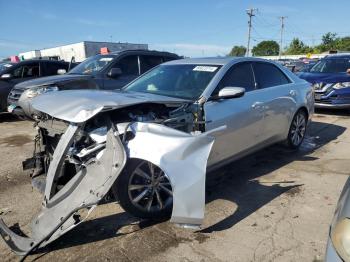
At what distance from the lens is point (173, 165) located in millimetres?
3311

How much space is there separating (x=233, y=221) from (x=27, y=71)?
944cm

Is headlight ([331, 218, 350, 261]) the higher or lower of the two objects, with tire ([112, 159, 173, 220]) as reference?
higher

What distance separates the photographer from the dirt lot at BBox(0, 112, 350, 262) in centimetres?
336

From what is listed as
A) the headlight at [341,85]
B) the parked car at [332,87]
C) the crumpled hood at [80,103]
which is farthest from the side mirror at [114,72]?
the headlight at [341,85]

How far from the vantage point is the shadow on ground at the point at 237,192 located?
3.68 metres

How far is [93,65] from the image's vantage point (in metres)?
9.31

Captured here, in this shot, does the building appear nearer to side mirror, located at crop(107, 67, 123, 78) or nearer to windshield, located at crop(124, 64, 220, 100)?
side mirror, located at crop(107, 67, 123, 78)

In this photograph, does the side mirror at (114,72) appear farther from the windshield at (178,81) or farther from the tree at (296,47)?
the tree at (296,47)

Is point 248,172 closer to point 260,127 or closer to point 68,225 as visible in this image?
point 260,127

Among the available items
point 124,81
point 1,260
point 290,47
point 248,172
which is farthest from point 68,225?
point 290,47

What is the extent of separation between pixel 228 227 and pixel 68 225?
1578 millimetres

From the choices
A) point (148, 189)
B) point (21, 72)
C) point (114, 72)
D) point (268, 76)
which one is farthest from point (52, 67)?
point (148, 189)

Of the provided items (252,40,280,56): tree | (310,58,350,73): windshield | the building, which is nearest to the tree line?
(252,40,280,56): tree

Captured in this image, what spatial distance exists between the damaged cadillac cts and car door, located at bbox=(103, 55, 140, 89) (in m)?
3.69
